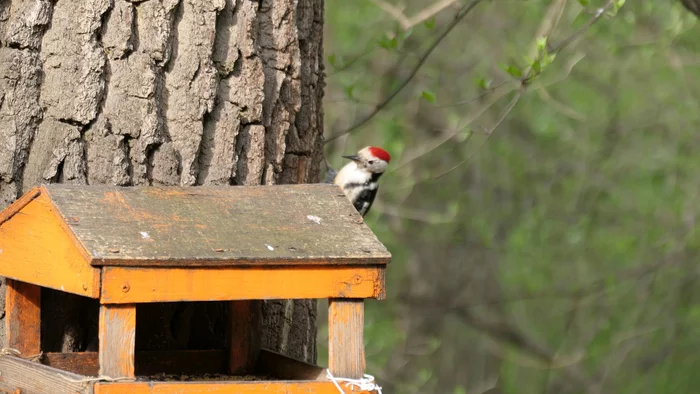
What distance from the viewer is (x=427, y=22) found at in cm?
375

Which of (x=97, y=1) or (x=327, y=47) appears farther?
(x=327, y=47)

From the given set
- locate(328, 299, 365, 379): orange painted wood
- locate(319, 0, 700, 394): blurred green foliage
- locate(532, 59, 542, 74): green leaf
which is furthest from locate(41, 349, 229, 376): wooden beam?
locate(319, 0, 700, 394): blurred green foliage

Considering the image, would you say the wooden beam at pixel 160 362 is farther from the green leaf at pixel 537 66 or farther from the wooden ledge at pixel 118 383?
the green leaf at pixel 537 66

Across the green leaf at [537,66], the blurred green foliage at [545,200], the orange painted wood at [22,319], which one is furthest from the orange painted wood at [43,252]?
the blurred green foliage at [545,200]

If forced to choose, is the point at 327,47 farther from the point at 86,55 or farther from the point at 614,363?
the point at 86,55

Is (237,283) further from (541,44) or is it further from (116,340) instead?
(541,44)

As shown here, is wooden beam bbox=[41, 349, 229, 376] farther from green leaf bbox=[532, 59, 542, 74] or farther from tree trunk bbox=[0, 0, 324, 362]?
green leaf bbox=[532, 59, 542, 74]

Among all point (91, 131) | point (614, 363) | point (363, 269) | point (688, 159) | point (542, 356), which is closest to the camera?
point (363, 269)

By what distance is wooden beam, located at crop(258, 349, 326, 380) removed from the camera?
2.12 metres

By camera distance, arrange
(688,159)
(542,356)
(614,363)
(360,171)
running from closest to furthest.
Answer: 1. (360,171)
2. (688,159)
3. (614,363)
4. (542,356)

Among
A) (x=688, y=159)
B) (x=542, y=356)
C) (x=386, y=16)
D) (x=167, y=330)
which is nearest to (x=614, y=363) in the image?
(x=542, y=356)

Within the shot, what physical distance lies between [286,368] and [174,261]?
644 millimetres

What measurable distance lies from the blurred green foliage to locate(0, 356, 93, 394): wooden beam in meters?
3.96

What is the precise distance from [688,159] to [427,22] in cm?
393
